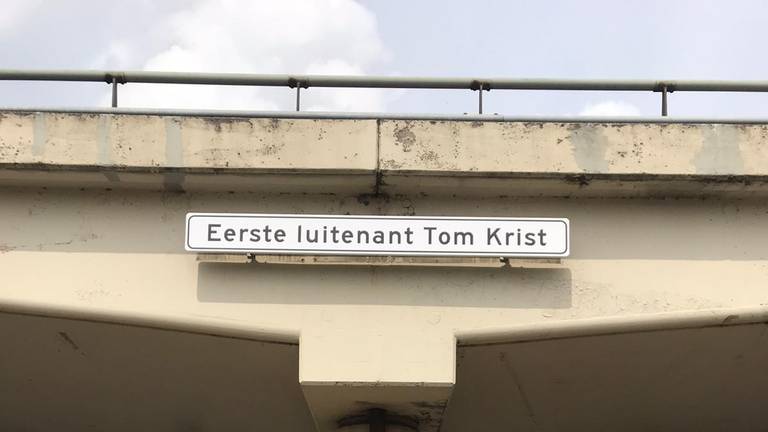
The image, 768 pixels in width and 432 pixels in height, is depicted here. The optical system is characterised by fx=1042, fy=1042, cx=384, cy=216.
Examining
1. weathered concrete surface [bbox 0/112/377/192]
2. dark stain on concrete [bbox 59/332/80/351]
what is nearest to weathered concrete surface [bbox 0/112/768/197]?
weathered concrete surface [bbox 0/112/377/192]

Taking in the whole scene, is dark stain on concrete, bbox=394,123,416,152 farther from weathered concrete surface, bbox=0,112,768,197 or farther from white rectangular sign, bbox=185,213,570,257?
white rectangular sign, bbox=185,213,570,257

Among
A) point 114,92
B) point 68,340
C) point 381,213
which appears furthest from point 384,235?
point 68,340

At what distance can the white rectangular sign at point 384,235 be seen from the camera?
6.20m

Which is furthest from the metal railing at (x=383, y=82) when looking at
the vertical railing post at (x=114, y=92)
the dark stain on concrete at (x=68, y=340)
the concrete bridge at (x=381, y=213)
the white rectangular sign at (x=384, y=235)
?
the dark stain on concrete at (x=68, y=340)

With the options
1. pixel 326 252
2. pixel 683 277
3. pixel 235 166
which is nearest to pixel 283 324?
pixel 326 252

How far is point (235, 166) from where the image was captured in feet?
20.3

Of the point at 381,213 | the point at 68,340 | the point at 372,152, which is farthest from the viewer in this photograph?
the point at 68,340

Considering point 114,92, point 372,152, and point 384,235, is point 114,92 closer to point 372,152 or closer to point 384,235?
point 372,152

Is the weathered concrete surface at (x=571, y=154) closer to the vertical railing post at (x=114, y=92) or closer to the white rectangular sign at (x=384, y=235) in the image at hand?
the white rectangular sign at (x=384, y=235)

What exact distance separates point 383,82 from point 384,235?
1065mm

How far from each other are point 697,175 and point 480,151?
1.30 metres

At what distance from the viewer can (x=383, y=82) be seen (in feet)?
21.9

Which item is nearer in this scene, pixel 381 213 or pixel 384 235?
pixel 384 235

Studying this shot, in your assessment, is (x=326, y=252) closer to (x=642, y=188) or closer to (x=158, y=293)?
(x=158, y=293)
